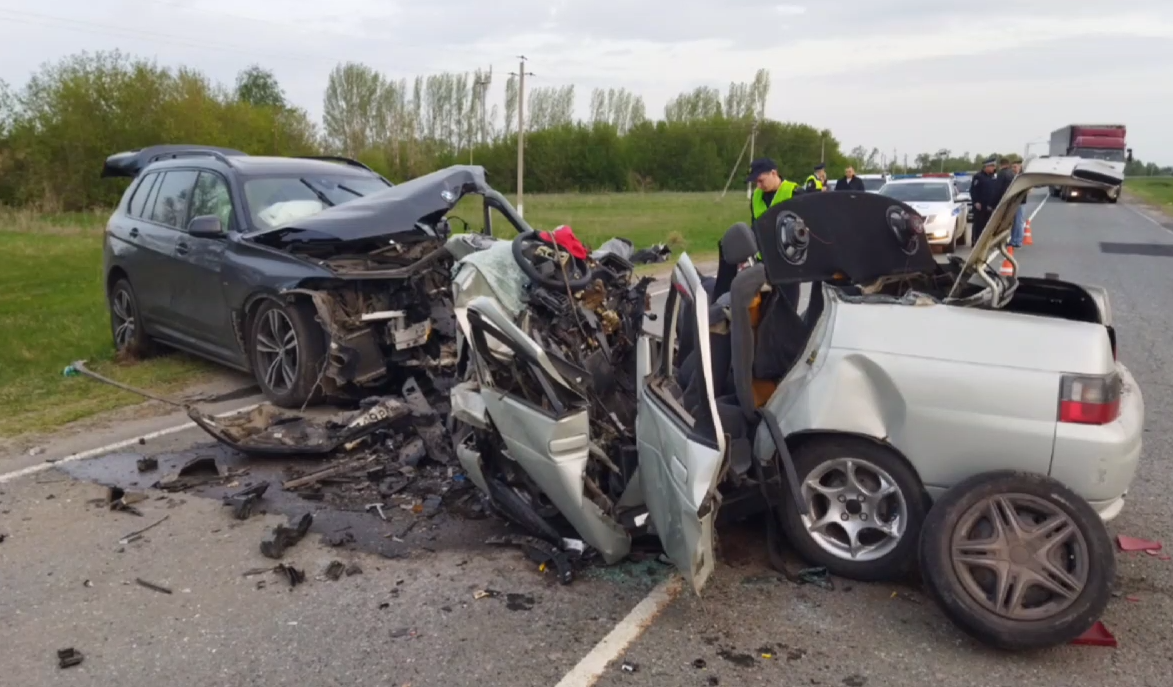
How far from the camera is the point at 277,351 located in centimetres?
679

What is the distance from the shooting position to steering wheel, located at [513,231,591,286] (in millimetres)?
4836

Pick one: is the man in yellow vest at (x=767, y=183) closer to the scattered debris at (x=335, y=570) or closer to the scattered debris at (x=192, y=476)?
the scattered debris at (x=192, y=476)

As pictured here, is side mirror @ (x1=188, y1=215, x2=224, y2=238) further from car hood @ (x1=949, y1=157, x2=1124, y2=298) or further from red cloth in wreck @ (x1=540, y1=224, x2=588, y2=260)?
car hood @ (x1=949, y1=157, x2=1124, y2=298)

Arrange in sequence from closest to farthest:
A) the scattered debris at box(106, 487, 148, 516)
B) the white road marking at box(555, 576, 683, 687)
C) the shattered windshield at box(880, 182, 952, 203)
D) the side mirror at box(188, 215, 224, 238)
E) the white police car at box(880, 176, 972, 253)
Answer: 1. the white road marking at box(555, 576, 683, 687)
2. the scattered debris at box(106, 487, 148, 516)
3. the side mirror at box(188, 215, 224, 238)
4. the white police car at box(880, 176, 972, 253)
5. the shattered windshield at box(880, 182, 952, 203)

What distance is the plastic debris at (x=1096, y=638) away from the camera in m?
3.34

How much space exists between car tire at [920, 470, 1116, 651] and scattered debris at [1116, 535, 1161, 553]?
38.6 inches

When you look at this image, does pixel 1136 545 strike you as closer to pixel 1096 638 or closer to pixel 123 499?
pixel 1096 638

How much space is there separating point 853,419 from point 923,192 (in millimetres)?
18129

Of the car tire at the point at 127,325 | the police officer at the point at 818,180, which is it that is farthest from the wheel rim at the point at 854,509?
the police officer at the point at 818,180

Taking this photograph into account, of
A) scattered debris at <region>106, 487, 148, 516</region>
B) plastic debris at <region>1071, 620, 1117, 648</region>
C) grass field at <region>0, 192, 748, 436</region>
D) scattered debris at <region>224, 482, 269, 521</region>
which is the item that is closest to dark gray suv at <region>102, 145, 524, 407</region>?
grass field at <region>0, 192, 748, 436</region>

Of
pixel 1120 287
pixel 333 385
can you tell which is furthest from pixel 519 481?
pixel 1120 287

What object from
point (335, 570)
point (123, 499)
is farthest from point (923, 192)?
point (335, 570)

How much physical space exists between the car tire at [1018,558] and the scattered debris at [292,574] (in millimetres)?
2566

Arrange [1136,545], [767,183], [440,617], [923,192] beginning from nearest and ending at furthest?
[440,617], [1136,545], [767,183], [923,192]
